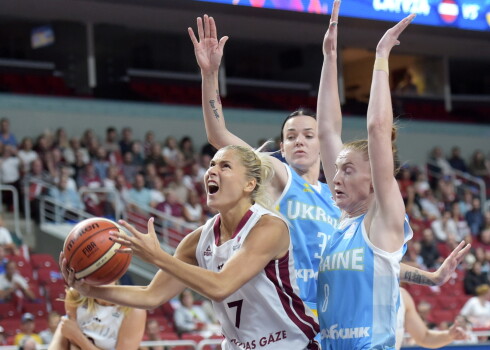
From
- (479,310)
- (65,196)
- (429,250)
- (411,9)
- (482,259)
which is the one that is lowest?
(479,310)

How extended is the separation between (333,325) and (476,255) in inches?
425

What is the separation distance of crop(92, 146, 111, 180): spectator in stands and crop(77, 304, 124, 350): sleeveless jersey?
25.1 feet

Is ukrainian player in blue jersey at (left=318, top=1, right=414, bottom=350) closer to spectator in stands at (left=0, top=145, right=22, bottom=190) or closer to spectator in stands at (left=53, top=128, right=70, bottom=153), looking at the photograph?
spectator in stands at (left=0, top=145, right=22, bottom=190)

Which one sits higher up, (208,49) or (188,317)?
(208,49)

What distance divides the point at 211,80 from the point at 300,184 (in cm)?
68

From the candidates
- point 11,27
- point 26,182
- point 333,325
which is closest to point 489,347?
point 333,325

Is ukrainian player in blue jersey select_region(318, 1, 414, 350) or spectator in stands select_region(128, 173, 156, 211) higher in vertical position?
ukrainian player in blue jersey select_region(318, 1, 414, 350)

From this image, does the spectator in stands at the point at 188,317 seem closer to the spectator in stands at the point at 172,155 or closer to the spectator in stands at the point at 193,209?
the spectator in stands at the point at 193,209

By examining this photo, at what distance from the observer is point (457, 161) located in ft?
58.3

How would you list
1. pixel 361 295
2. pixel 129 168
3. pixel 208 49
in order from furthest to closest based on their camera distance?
pixel 129 168, pixel 208 49, pixel 361 295

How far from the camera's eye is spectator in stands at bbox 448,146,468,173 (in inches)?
696

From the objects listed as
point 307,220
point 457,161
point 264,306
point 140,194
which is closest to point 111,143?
point 140,194

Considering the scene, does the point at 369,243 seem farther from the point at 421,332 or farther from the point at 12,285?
the point at 12,285

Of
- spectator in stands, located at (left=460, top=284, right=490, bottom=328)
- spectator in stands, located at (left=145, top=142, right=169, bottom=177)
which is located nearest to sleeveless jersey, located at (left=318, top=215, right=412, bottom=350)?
spectator in stands, located at (left=460, top=284, right=490, bottom=328)
